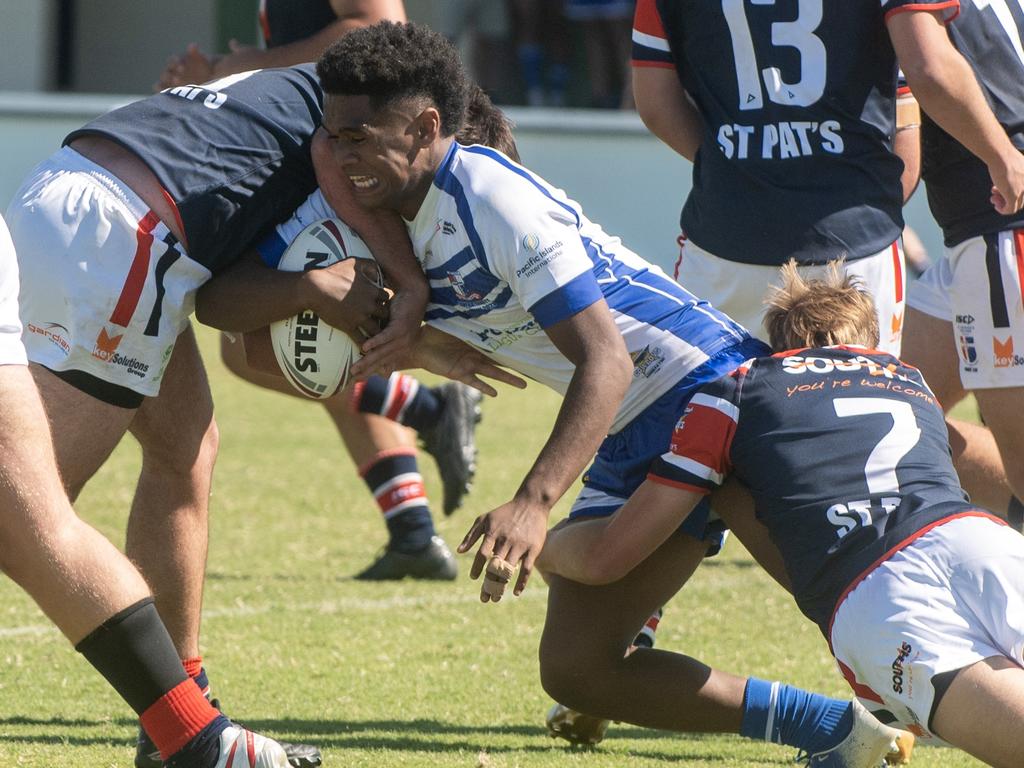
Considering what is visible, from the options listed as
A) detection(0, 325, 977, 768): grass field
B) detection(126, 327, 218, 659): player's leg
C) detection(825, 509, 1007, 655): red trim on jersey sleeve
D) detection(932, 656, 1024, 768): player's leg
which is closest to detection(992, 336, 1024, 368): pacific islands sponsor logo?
detection(0, 325, 977, 768): grass field

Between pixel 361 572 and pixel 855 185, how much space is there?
2712mm

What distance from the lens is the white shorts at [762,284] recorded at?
447 centimetres

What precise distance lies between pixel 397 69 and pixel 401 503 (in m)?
2.84

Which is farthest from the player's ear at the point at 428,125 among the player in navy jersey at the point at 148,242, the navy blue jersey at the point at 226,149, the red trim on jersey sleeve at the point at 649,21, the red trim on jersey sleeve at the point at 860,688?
the red trim on jersey sleeve at the point at 860,688

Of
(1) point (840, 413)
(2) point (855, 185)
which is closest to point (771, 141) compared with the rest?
(2) point (855, 185)

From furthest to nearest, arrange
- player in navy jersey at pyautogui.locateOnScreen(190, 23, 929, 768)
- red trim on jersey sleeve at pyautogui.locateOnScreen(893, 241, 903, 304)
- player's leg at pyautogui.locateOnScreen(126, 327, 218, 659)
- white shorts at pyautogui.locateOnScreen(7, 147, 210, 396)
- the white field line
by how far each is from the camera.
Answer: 1. the white field line
2. red trim on jersey sleeve at pyautogui.locateOnScreen(893, 241, 903, 304)
3. player's leg at pyautogui.locateOnScreen(126, 327, 218, 659)
4. white shorts at pyautogui.locateOnScreen(7, 147, 210, 396)
5. player in navy jersey at pyautogui.locateOnScreen(190, 23, 929, 768)

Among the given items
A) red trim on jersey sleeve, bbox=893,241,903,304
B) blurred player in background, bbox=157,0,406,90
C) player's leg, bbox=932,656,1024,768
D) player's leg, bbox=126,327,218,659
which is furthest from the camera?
blurred player in background, bbox=157,0,406,90

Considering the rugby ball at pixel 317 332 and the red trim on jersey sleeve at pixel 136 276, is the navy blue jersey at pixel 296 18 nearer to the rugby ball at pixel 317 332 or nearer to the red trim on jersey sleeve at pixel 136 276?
the rugby ball at pixel 317 332

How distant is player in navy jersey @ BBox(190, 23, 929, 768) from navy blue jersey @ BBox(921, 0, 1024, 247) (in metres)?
1.21

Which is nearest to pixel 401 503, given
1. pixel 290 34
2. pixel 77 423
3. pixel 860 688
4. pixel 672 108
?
pixel 290 34

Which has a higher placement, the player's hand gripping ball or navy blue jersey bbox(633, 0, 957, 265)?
navy blue jersey bbox(633, 0, 957, 265)

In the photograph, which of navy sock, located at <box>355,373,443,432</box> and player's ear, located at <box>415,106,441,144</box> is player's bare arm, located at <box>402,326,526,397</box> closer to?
player's ear, located at <box>415,106,441,144</box>

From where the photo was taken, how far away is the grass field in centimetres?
408

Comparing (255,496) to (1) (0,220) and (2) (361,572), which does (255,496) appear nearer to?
(2) (361,572)
